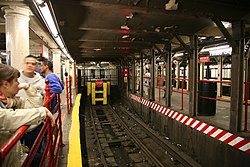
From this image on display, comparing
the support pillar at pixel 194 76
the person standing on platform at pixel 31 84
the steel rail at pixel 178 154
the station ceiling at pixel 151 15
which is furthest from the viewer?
the support pillar at pixel 194 76

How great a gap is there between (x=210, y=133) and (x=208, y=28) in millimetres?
2608

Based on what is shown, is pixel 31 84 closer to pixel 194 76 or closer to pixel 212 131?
pixel 212 131

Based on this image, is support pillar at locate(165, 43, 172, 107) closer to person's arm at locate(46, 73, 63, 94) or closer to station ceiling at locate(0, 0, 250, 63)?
station ceiling at locate(0, 0, 250, 63)

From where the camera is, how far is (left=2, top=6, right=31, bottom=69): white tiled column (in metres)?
3.93

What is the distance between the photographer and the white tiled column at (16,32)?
3932 millimetres

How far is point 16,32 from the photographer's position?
4.00 m

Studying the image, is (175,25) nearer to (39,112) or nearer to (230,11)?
(230,11)

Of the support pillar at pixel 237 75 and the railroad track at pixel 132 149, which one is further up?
the support pillar at pixel 237 75

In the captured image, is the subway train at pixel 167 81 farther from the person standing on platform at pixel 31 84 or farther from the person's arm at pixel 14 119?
the person standing on platform at pixel 31 84

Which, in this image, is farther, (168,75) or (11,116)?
(168,75)

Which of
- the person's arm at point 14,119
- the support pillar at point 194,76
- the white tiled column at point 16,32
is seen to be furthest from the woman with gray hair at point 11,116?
the support pillar at point 194,76

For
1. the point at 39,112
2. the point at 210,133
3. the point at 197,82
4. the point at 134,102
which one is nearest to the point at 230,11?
the point at 197,82

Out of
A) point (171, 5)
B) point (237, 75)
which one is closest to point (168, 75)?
point (237, 75)

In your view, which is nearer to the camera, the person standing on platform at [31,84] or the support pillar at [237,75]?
the person standing on platform at [31,84]
